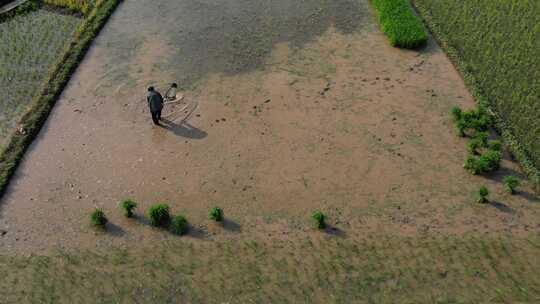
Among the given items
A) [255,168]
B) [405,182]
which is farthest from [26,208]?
[405,182]

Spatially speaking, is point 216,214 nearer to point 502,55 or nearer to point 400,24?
point 400,24

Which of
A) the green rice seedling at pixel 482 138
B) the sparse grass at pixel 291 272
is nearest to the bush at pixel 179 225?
the sparse grass at pixel 291 272

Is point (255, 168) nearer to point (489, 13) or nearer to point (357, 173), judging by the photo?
point (357, 173)

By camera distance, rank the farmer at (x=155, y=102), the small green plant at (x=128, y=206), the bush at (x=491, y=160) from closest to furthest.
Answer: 1. the small green plant at (x=128, y=206)
2. the bush at (x=491, y=160)
3. the farmer at (x=155, y=102)

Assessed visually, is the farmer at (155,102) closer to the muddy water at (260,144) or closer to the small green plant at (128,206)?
the muddy water at (260,144)

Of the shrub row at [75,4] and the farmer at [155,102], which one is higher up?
the shrub row at [75,4]
